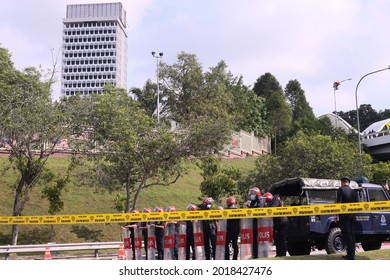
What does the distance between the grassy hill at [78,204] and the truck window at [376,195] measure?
1439cm

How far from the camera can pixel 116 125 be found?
24188 millimetres

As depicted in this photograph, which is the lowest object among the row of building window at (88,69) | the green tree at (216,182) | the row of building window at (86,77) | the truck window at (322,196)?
the truck window at (322,196)

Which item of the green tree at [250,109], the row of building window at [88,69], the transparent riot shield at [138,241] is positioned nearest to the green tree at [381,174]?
the green tree at [250,109]

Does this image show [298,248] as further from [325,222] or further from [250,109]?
[250,109]

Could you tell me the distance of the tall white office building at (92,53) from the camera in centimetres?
16850

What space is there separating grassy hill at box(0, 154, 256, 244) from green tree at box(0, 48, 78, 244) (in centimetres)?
366

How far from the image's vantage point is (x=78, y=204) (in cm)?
3172

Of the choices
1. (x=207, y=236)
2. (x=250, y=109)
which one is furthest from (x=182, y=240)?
(x=250, y=109)

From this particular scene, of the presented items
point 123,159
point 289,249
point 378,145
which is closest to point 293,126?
point 378,145

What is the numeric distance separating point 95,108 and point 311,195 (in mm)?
14078

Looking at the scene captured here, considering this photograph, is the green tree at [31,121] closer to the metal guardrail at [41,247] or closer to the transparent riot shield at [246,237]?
the metal guardrail at [41,247]

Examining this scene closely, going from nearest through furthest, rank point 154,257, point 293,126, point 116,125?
1. point 154,257
2. point 116,125
3. point 293,126

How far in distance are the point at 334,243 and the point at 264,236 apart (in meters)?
2.82
